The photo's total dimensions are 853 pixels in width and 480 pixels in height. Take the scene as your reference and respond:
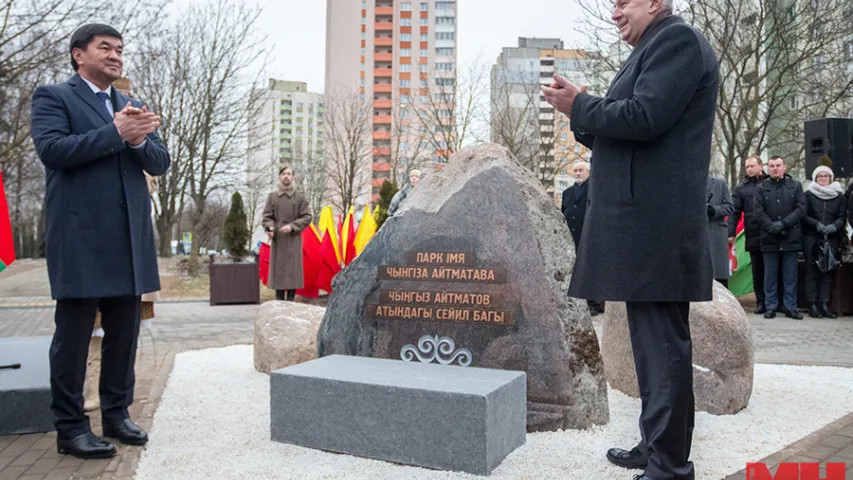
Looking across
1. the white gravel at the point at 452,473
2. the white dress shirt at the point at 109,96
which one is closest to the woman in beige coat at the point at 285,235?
the white gravel at the point at 452,473

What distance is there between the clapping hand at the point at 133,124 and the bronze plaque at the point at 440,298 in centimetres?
177

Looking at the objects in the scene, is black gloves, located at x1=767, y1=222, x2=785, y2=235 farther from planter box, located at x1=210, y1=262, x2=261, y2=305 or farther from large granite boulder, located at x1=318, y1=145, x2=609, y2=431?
planter box, located at x1=210, y1=262, x2=261, y2=305

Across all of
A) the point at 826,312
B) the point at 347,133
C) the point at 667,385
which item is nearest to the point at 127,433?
the point at 667,385

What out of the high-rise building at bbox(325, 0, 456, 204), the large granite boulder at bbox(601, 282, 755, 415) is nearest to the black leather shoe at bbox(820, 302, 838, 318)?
the large granite boulder at bbox(601, 282, 755, 415)

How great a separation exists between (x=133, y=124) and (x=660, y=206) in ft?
8.29

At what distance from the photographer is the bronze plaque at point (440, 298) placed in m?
4.23

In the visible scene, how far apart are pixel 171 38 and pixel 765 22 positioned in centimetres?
1750

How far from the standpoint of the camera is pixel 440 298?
4.36 meters

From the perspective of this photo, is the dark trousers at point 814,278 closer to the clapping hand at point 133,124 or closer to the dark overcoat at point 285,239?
the dark overcoat at point 285,239

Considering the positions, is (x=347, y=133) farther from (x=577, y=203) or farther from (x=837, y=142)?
Answer: (x=837, y=142)

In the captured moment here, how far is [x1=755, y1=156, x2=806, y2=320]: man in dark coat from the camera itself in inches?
371

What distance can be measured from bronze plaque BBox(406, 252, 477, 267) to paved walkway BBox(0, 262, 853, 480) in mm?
1888

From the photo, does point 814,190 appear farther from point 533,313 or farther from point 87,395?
point 87,395

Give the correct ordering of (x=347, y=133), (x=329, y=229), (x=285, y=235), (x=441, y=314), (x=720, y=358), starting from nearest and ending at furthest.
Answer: (x=441, y=314), (x=720, y=358), (x=285, y=235), (x=329, y=229), (x=347, y=133)
